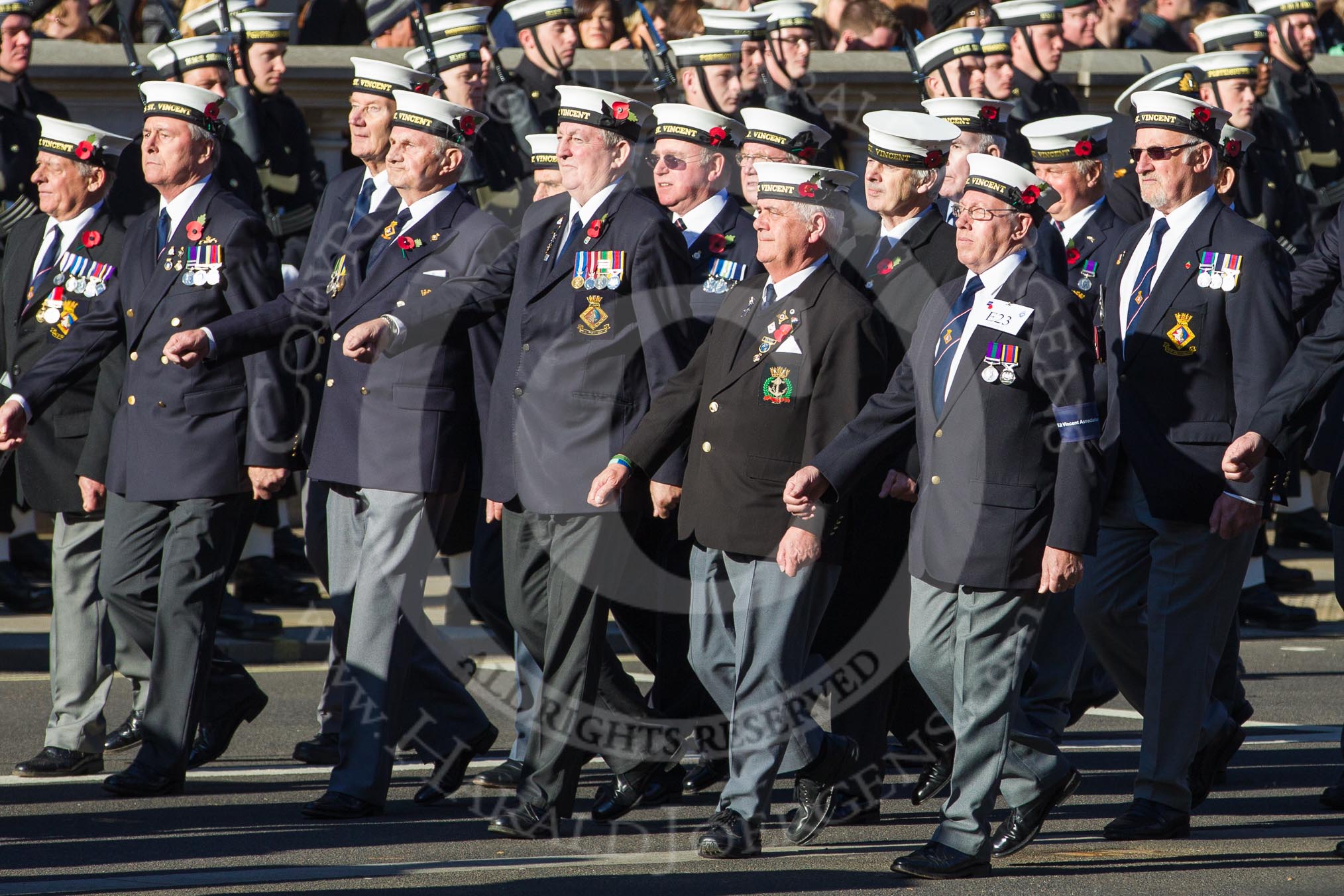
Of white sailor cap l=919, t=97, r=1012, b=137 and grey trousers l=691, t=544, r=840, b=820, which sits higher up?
white sailor cap l=919, t=97, r=1012, b=137

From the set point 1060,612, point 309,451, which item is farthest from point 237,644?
point 1060,612

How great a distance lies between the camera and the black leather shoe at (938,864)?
6.23 meters

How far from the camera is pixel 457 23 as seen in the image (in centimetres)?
1137

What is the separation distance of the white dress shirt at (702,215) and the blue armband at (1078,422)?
2236 millimetres

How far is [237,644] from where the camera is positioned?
10312 millimetres

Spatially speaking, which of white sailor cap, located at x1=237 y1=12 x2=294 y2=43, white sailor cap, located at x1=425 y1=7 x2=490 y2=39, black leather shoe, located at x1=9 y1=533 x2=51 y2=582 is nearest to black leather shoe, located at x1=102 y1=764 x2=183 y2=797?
black leather shoe, located at x1=9 y1=533 x2=51 y2=582

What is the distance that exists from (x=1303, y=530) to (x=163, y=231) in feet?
25.0

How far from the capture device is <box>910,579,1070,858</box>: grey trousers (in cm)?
625

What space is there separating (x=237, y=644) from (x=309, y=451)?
245cm

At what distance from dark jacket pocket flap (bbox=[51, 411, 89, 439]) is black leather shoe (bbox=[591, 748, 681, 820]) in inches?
105

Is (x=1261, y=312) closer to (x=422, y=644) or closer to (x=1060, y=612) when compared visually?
(x=1060, y=612)

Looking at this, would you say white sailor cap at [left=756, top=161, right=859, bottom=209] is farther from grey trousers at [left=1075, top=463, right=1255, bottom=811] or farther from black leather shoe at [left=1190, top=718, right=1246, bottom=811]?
black leather shoe at [left=1190, top=718, right=1246, bottom=811]

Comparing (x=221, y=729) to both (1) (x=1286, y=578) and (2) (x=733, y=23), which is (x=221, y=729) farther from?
(1) (x=1286, y=578)

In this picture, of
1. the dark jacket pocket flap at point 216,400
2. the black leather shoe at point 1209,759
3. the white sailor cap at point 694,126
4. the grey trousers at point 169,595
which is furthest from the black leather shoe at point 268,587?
the black leather shoe at point 1209,759
